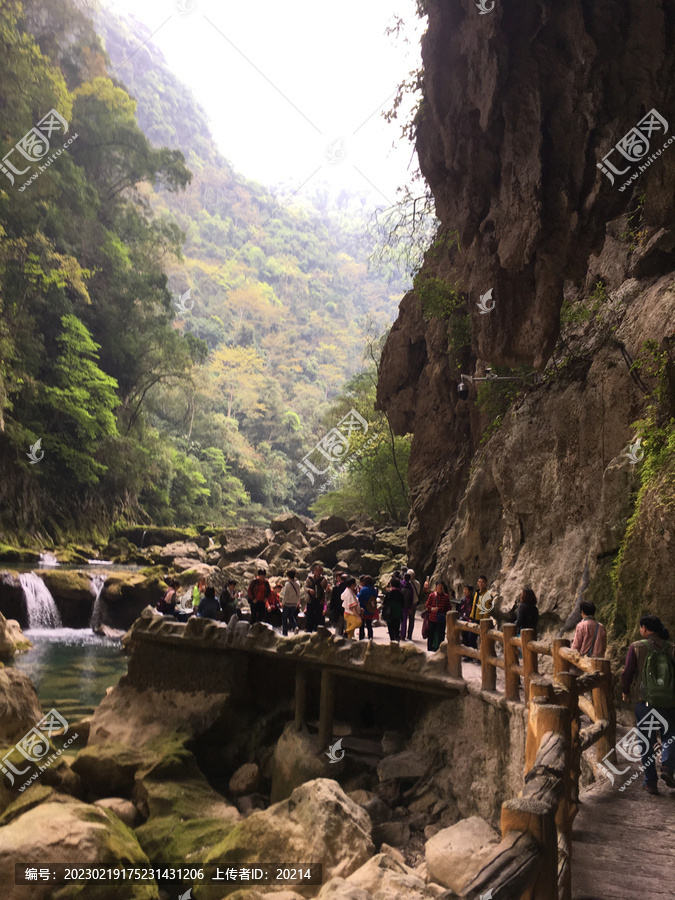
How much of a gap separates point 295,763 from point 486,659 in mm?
3799

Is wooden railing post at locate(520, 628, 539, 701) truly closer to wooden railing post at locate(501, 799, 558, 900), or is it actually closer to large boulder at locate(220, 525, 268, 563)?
wooden railing post at locate(501, 799, 558, 900)

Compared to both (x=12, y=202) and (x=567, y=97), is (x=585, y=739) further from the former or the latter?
(x=12, y=202)

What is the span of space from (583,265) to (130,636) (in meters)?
10.1

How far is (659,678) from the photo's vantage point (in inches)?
195

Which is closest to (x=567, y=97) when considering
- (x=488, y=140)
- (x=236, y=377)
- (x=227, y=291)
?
(x=488, y=140)

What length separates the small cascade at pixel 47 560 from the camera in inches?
950

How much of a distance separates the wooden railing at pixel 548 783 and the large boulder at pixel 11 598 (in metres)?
17.7

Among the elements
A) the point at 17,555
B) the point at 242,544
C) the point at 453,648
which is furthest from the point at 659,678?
the point at 242,544

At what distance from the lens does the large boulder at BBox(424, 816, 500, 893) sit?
604 centimetres

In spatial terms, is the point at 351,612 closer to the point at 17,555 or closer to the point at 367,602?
the point at 367,602

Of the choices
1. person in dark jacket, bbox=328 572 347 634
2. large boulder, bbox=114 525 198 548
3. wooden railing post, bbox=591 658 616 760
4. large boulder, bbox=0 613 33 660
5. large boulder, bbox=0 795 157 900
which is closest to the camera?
wooden railing post, bbox=591 658 616 760

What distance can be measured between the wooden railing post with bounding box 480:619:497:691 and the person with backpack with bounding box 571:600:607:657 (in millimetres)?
1732

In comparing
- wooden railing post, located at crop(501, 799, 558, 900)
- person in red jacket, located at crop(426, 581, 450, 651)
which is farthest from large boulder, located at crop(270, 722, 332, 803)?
wooden railing post, located at crop(501, 799, 558, 900)

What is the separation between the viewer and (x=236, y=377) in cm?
6969
